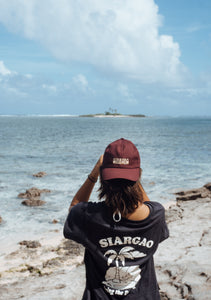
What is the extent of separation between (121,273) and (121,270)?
0.07 feet

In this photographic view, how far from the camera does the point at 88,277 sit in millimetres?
2016

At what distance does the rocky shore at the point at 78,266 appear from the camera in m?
4.18

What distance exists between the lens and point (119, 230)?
186 centimetres

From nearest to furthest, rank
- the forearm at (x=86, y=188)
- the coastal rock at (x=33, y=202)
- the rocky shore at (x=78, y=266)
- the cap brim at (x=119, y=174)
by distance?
1. the cap brim at (x=119, y=174)
2. the forearm at (x=86, y=188)
3. the rocky shore at (x=78, y=266)
4. the coastal rock at (x=33, y=202)

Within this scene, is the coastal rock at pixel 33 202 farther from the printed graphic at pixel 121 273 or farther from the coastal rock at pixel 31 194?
the printed graphic at pixel 121 273

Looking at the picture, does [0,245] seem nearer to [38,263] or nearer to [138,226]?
[38,263]

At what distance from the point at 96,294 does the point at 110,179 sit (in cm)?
75

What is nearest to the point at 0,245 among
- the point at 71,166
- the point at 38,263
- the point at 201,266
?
the point at 38,263

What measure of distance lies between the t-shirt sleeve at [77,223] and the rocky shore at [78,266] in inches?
97.7

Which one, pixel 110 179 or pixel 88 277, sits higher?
pixel 110 179

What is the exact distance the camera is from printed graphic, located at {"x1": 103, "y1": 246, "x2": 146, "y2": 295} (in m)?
1.93

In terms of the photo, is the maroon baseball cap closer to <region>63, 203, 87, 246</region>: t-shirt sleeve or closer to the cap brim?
the cap brim

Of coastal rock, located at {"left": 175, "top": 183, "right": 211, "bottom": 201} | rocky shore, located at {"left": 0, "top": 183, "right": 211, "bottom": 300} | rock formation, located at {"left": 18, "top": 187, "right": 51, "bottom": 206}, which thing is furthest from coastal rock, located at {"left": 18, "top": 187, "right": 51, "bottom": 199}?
coastal rock, located at {"left": 175, "top": 183, "right": 211, "bottom": 201}

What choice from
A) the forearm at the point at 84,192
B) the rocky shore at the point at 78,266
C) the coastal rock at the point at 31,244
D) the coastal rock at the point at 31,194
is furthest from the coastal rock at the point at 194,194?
the forearm at the point at 84,192
